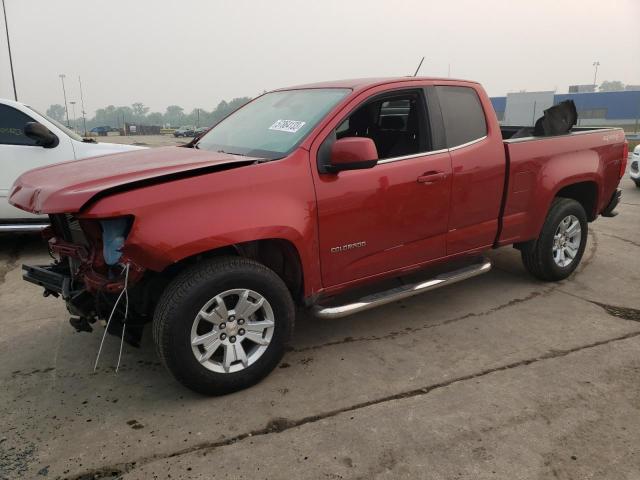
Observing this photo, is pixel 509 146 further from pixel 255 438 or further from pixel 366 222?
pixel 255 438

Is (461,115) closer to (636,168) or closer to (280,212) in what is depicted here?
(280,212)

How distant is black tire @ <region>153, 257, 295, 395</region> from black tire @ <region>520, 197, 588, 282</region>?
2643mm

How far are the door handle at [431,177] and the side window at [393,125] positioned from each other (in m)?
0.21

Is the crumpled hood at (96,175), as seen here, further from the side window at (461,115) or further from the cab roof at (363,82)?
the side window at (461,115)

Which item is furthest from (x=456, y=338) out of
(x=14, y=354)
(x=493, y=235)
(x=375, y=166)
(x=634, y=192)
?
(x=634, y=192)

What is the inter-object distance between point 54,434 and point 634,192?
10779mm

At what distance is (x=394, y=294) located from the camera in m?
3.55

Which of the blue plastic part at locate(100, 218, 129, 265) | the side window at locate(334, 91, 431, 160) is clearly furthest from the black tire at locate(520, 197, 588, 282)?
the blue plastic part at locate(100, 218, 129, 265)

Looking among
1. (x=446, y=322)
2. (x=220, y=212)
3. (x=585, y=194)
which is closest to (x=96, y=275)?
(x=220, y=212)

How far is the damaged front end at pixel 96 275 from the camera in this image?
2.68 metres

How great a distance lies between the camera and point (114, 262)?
2.68 meters

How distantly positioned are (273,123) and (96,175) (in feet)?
4.30

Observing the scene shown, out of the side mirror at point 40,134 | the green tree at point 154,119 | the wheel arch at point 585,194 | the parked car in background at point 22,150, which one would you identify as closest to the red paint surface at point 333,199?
the wheel arch at point 585,194

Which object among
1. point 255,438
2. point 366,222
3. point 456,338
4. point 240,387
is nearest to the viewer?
point 255,438
